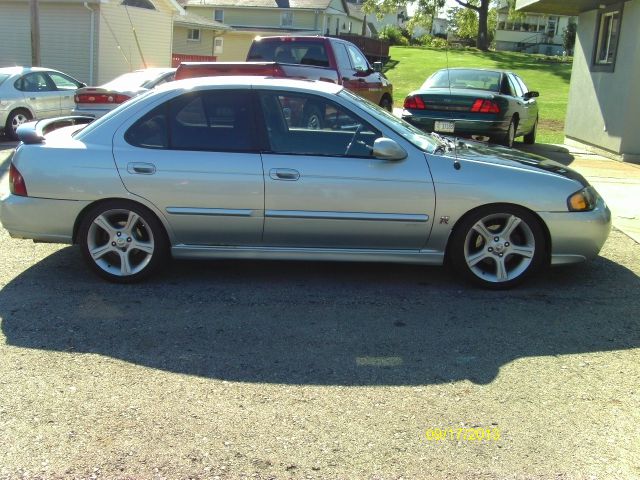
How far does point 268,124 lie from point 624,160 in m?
9.31

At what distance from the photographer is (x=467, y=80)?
41.8 ft

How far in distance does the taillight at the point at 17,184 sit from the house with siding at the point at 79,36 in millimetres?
18896

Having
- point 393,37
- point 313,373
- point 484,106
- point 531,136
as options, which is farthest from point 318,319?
point 393,37

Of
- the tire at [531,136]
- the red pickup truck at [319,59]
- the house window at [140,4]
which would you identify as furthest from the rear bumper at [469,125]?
the house window at [140,4]

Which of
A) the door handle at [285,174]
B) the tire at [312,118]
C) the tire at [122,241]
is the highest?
the tire at [312,118]

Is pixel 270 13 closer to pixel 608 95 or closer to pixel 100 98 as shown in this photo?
pixel 100 98

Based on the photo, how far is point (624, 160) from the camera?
42.1 feet

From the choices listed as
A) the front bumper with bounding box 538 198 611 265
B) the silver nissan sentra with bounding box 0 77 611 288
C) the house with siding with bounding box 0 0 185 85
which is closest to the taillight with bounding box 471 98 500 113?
the silver nissan sentra with bounding box 0 77 611 288

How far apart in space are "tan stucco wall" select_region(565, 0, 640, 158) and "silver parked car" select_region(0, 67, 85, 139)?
35.7ft

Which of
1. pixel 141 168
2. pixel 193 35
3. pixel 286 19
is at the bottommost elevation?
pixel 141 168

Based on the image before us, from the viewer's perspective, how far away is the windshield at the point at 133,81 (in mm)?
13764

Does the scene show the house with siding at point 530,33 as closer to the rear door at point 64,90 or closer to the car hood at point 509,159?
the rear door at point 64,90

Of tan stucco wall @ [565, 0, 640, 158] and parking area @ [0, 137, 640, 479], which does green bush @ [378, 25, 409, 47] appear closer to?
tan stucco wall @ [565, 0, 640, 158]

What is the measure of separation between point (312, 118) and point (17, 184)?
2336 mm
